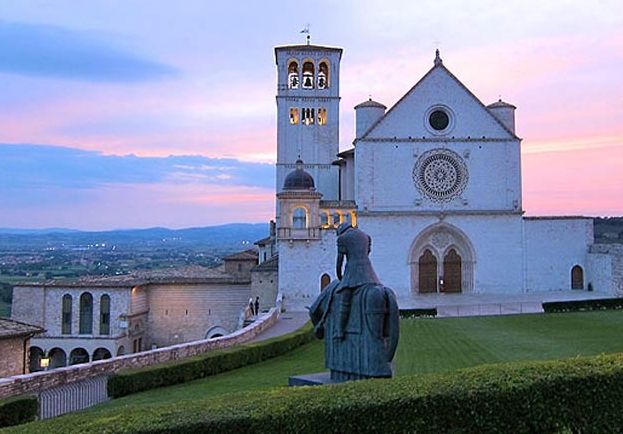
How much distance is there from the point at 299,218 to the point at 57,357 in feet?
59.5

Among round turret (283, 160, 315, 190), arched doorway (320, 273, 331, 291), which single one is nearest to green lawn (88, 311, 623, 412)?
arched doorway (320, 273, 331, 291)

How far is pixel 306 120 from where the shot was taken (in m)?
54.9

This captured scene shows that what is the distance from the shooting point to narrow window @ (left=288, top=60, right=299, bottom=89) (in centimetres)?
5509

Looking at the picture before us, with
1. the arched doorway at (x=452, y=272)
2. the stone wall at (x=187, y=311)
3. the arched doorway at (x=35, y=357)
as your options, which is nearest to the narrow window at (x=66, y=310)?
the arched doorway at (x=35, y=357)

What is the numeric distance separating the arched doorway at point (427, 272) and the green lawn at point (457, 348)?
11925 mm

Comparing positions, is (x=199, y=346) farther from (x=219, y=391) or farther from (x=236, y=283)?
(x=236, y=283)

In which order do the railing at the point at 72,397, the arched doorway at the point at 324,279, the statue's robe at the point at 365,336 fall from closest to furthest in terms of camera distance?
the statue's robe at the point at 365,336
the railing at the point at 72,397
the arched doorway at the point at 324,279

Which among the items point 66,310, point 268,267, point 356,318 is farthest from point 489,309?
point 66,310

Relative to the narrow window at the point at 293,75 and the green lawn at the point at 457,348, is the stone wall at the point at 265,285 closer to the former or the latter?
the green lawn at the point at 457,348

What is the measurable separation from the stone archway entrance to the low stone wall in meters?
19.6

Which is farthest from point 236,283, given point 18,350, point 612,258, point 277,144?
point 612,258

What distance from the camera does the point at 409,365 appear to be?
18.1m

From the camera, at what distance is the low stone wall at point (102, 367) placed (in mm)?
13817

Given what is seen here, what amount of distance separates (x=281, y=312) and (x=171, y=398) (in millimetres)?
21085
